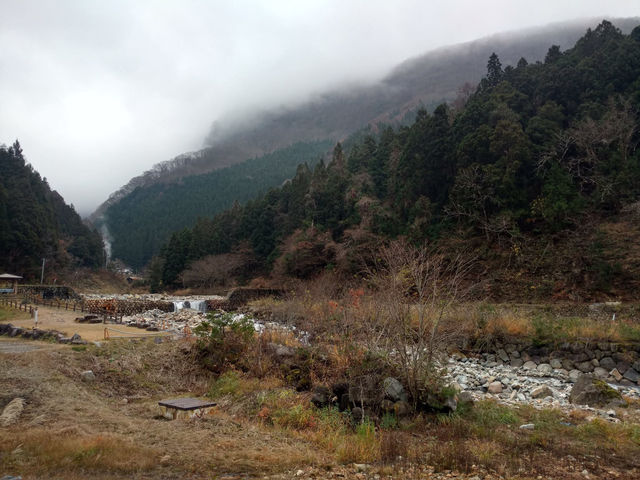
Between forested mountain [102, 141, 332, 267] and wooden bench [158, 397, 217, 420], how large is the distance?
266ft

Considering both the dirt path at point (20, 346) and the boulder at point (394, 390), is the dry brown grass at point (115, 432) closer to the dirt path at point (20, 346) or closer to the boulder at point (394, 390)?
the dirt path at point (20, 346)

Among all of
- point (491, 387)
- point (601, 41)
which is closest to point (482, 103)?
point (601, 41)

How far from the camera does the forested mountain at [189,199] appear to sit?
96512mm

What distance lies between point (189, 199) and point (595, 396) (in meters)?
105

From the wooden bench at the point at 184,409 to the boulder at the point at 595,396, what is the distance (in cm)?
840

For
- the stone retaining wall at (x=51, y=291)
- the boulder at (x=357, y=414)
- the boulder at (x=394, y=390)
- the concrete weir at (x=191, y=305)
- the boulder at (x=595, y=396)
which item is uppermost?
the boulder at (x=394, y=390)

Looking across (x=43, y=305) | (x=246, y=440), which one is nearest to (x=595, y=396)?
(x=246, y=440)

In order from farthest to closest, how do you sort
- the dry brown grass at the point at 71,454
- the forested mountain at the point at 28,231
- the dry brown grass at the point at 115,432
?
1. the forested mountain at the point at 28,231
2. the dry brown grass at the point at 115,432
3. the dry brown grass at the point at 71,454

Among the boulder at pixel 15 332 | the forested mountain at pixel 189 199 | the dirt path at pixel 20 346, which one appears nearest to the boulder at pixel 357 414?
the dirt path at pixel 20 346

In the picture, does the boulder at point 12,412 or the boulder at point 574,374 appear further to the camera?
the boulder at point 574,374

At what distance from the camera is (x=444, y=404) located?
7.55 meters

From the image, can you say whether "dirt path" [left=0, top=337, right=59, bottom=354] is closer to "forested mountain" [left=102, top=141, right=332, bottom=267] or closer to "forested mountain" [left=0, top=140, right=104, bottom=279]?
"forested mountain" [left=0, top=140, right=104, bottom=279]

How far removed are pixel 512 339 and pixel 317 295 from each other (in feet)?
31.2

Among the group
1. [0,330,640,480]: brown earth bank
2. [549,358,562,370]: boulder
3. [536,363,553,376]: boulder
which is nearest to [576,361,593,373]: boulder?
[549,358,562,370]: boulder
